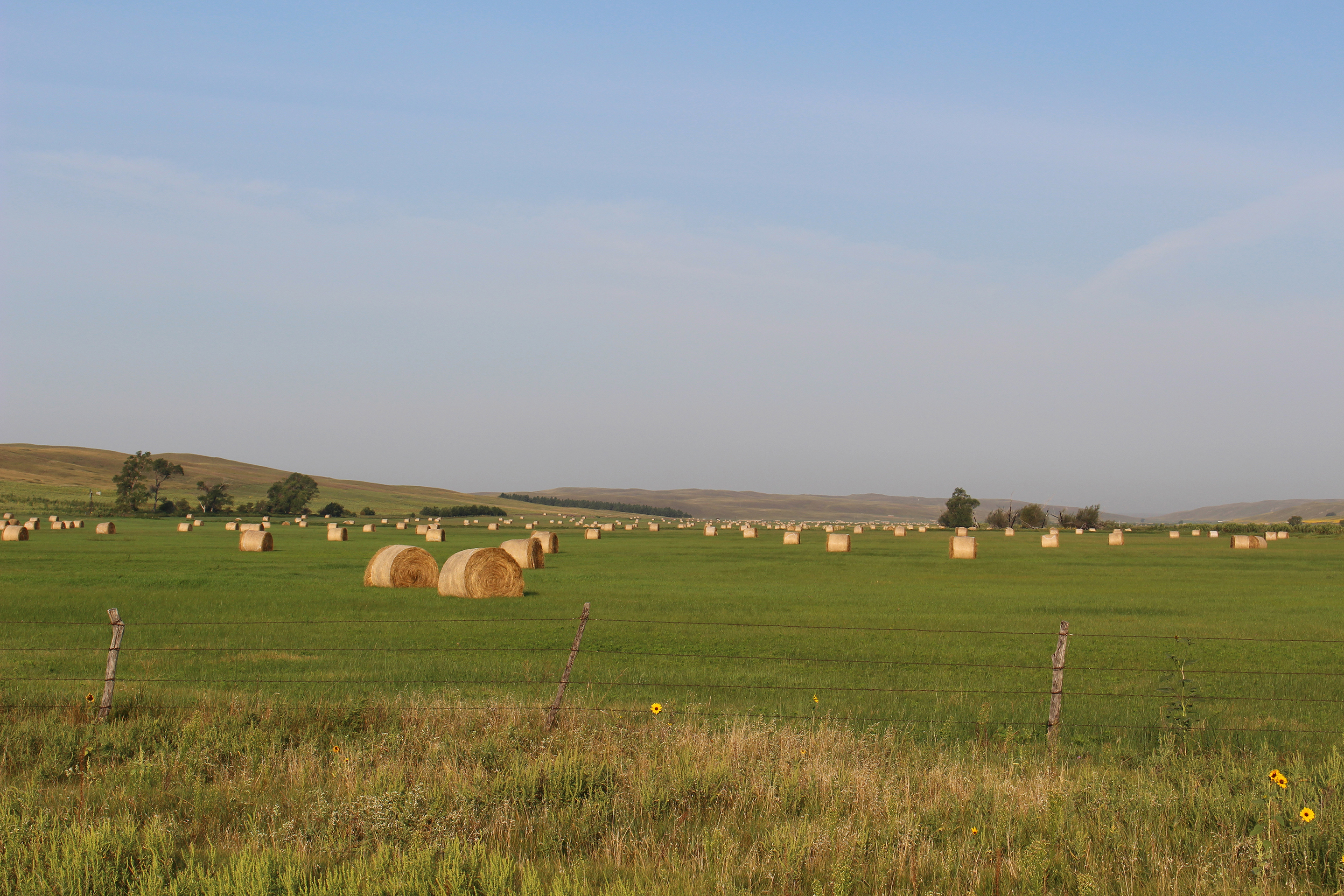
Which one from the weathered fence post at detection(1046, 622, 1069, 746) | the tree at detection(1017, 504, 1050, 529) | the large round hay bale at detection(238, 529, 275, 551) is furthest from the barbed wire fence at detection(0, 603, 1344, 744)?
the tree at detection(1017, 504, 1050, 529)

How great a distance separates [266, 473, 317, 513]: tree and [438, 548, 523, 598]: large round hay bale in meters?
103

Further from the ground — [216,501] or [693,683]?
[693,683]

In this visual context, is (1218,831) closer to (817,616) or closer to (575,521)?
(817,616)

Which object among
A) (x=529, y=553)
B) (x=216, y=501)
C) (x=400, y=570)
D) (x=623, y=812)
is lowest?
(x=216, y=501)

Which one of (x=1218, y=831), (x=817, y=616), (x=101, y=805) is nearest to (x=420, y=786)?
(x=101, y=805)

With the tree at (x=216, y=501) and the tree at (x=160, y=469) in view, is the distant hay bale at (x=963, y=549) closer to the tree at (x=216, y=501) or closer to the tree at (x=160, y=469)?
the tree at (x=216, y=501)

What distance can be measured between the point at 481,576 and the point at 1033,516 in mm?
106612

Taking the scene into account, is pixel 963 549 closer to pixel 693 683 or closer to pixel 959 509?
pixel 693 683

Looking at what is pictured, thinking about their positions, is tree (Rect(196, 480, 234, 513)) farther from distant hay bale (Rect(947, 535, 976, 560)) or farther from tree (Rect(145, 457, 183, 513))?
distant hay bale (Rect(947, 535, 976, 560))

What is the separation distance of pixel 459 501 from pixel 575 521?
78558 mm

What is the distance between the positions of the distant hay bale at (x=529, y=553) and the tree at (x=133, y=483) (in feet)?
294

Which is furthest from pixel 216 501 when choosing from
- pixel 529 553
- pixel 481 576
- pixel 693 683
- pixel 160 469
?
pixel 693 683

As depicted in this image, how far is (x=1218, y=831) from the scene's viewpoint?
698 cm

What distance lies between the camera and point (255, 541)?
1879 inches
